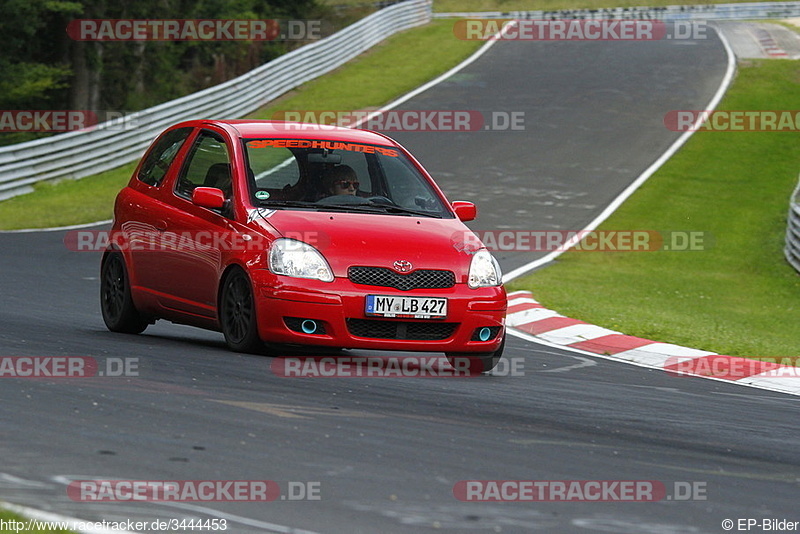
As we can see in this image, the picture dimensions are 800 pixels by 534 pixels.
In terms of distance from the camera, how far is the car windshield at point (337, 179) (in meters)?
9.06

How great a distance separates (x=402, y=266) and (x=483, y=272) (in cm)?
67

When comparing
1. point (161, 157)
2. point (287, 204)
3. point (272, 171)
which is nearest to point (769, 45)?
point (161, 157)

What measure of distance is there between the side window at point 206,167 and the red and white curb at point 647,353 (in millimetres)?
3558

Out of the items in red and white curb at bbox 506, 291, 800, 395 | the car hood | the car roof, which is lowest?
red and white curb at bbox 506, 291, 800, 395

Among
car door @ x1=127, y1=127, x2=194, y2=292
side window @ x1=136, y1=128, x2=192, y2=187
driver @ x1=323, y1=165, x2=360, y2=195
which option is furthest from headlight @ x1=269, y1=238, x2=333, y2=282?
side window @ x1=136, y1=128, x2=192, y2=187

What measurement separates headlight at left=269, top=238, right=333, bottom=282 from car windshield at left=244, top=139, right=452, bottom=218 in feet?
1.91

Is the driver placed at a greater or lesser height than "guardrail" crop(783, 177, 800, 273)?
greater

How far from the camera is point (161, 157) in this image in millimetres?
10211

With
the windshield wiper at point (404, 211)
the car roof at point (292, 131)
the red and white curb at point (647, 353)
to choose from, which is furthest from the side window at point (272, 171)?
the red and white curb at point (647, 353)

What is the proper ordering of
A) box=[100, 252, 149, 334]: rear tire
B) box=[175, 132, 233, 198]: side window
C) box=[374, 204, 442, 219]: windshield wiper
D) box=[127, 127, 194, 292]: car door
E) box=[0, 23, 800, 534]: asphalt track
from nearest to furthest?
box=[0, 23, 800, 534]: asphalt track < box=[374, 204, 442, 219]: windshield wiper < box=[175, 132, 233, 198]: side window < box=[127, 127, 194, 292]: car door < box=[100, 252, 149, 334]: rear tire

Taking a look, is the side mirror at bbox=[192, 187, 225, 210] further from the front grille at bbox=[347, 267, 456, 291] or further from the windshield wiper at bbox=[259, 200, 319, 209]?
the front grille at bbox=[347, 267, 456, 291]


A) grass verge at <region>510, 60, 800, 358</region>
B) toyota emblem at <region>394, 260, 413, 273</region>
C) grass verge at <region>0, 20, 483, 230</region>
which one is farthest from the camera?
grass verge at <region>0, 20, 483, 230</region>

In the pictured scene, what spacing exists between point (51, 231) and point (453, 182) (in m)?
7.63

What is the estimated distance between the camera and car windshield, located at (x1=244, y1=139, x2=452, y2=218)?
29.7ft
